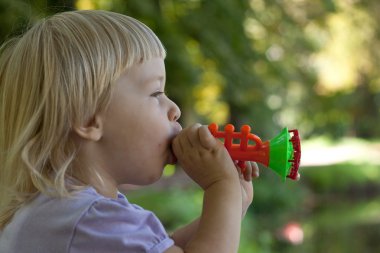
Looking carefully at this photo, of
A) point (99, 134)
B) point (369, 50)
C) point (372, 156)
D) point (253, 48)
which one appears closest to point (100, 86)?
point (99, 134)

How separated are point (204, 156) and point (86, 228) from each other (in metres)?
0.29

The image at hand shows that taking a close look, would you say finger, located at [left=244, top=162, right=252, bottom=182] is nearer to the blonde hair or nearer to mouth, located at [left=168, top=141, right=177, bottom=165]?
mouth, located at [left=168, top=141, right=177, bottom=165]

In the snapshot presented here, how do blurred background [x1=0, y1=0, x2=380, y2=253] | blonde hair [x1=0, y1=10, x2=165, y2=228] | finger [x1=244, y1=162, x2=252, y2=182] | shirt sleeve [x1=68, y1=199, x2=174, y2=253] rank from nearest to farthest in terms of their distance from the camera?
shirt sleeve [x1=68, y1=199, x2=174, y2=253]
blonde hair [x1=0, y1=10, x2=165, y2=228]
finger [x1=244, y1=162, x2=252, y2=182]
blurred background [x1=0, y1=0, x2=380, y2=253]

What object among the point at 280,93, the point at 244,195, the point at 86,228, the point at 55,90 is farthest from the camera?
the point at 280,93

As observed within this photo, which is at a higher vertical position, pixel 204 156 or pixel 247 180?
pixel 204 156

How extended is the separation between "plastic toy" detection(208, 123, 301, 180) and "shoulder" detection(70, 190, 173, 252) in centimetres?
25

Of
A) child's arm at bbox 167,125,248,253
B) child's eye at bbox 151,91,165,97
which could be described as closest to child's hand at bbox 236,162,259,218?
child's arm at bbox 167,125,248,253

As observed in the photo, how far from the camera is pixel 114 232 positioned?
1.23m

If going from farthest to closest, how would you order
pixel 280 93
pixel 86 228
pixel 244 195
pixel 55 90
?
1. pixel 280 93
2. pixel 244 195
3. pixel 55 90
4. pixel 86 228

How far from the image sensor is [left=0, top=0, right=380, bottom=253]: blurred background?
4.14 meters

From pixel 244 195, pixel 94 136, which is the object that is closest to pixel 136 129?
pixel 94 136

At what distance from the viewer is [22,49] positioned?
Answer: 1.42 metres

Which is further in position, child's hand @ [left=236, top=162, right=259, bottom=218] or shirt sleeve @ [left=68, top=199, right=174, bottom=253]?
child's hand @ [left=236, top=162, right=259, bottom=218]

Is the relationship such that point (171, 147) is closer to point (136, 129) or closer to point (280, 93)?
point (136, 129)
